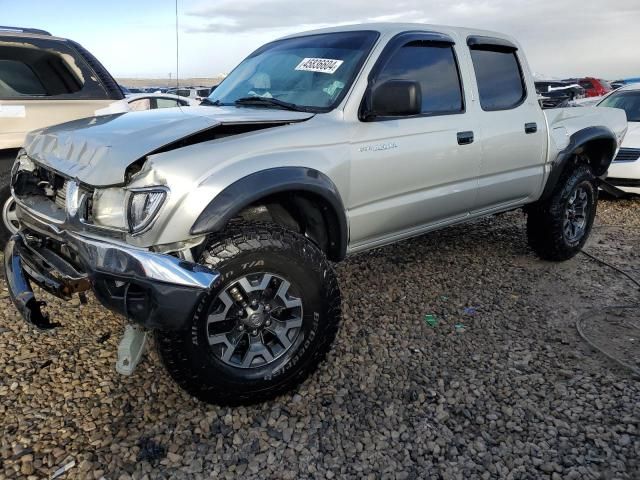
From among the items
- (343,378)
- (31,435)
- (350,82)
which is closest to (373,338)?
(343,378)

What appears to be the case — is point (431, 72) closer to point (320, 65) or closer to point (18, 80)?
point (320, 65)

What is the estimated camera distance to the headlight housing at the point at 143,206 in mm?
2316

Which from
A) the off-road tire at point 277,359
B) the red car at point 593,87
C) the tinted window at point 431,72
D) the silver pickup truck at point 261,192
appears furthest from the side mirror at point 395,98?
the red car at point 593,87

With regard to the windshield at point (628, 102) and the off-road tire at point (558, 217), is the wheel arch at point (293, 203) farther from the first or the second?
the windshield at point (628, 102)

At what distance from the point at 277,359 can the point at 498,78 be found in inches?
115

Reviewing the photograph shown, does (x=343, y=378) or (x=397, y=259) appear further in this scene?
(x=397, y=259)

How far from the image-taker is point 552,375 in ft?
10.2

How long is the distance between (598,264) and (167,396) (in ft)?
13.6

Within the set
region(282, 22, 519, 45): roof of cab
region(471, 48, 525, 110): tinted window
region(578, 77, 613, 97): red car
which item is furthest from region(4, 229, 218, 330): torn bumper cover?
region(578, 77, 613, 97): red car

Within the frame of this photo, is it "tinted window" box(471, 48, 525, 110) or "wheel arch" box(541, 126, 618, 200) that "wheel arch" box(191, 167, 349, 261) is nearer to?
"tinted window" box(471, 48, 525, 110)

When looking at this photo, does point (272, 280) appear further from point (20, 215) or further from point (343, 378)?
point (20, 215)

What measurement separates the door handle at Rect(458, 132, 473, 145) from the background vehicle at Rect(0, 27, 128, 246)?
301 centimetres

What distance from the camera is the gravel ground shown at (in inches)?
94.1

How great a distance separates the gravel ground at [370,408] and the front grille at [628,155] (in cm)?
437
